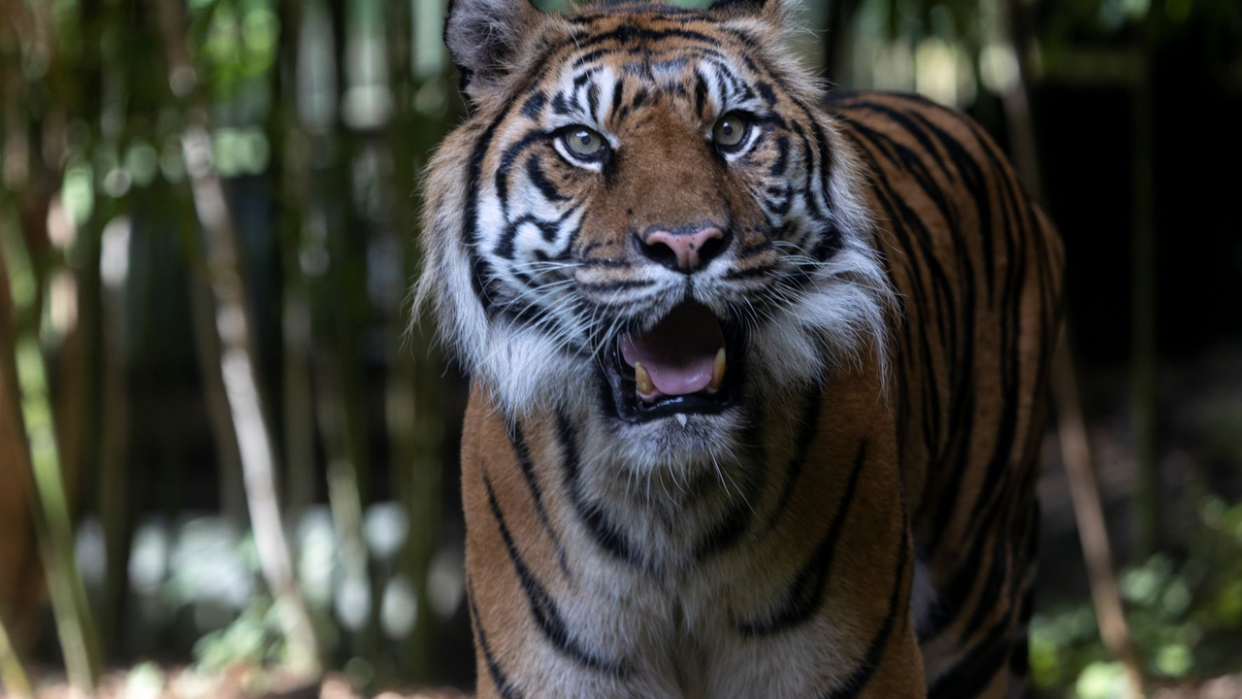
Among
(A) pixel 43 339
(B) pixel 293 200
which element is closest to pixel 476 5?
(B) pixel 293 200

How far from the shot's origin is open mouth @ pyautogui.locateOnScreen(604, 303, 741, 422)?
178cm

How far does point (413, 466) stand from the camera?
13.8 ft

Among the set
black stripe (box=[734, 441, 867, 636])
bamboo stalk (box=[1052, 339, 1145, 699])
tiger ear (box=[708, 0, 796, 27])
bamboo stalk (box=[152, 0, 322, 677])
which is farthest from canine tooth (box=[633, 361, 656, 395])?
bamboo stalk (box=[1052, 339, 1145, 699])

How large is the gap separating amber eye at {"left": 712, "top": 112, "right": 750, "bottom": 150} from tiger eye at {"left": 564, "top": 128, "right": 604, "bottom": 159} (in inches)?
6.6

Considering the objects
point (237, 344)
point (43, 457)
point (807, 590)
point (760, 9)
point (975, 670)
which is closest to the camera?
point (807, 590)

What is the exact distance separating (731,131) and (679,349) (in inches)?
13.0

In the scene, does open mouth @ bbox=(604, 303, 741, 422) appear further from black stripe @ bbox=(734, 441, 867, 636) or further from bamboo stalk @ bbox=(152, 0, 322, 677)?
bamboo stalk @ bbox=(152, 0, 322, 677)

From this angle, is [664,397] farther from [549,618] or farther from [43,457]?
[43,457]

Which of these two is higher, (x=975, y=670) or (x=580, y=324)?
(x=580, y=324)

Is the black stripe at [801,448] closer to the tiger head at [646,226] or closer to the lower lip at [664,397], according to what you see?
the tiger head at [646,226]

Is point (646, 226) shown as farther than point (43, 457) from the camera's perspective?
No

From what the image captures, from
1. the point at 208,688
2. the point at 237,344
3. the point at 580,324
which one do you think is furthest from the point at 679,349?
the point at 208,688

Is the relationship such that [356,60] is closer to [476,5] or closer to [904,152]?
[904,152]

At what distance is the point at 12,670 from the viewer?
3.94 m
